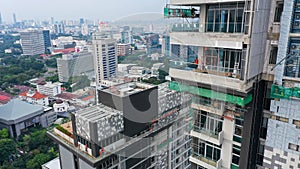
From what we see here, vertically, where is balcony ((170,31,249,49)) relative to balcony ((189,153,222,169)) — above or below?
above

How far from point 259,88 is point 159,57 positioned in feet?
2.61

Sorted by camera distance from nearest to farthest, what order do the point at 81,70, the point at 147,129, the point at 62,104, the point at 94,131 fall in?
the point at 81,70 → the point at 94,131 → the point at 147,129 → the point at 62,104

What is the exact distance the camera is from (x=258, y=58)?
1115 millimetres

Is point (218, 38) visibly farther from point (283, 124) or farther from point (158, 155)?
point (158, 155)

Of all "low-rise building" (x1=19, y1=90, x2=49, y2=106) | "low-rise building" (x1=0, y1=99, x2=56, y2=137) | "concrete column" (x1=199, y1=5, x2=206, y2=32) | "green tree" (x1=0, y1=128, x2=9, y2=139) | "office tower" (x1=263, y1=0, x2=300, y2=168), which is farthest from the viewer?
"low-rise building" (x1=19, y1=90, x2=49, y2=106)

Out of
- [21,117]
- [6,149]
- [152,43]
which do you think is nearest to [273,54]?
[152,43]

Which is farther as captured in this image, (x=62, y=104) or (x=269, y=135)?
(x=62, y=104)

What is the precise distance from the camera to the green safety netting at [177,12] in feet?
4.58

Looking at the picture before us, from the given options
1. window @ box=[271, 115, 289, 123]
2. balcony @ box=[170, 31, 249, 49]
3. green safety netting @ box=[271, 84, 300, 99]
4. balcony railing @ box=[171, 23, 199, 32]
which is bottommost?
window @ box=[271, 115, 289, 123]

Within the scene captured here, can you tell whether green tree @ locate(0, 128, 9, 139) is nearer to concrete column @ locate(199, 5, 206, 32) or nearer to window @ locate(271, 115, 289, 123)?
concrete column @ locate(199, 5, 206, 32)

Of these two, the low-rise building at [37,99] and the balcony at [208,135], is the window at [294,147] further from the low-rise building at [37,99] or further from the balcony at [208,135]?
the low-rise building at [37,99]

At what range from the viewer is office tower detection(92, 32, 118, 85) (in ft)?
7.88

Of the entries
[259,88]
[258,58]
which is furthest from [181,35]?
[259,88]

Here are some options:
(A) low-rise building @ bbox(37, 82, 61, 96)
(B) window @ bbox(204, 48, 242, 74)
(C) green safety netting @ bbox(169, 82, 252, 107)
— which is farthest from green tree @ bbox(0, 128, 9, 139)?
(B) window @ bbox(204, 48, 242, 74)
